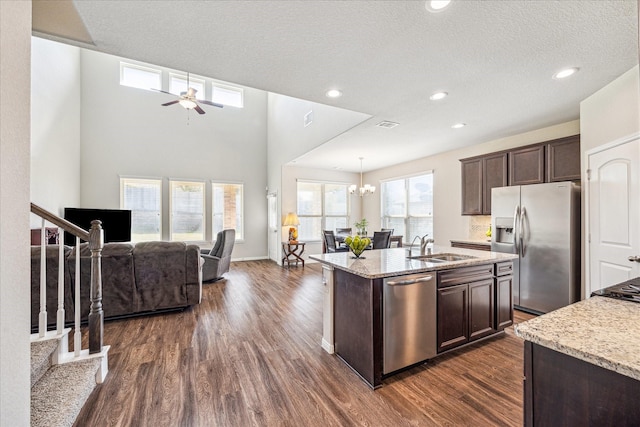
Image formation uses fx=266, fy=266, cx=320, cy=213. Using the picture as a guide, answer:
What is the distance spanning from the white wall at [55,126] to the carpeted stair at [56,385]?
3.20 meters

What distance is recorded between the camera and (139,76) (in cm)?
716

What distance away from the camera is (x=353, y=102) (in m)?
3.20

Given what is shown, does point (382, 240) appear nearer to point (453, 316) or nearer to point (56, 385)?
point (453, 316)

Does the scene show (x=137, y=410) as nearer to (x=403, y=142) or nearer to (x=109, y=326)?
(x=109, y=326)

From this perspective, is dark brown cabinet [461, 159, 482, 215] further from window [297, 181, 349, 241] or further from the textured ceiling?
window [297, 181, 349, 241]

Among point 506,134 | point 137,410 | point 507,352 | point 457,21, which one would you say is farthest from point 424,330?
point 506,134

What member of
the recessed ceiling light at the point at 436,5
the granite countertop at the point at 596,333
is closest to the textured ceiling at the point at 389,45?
the recessed ceiling light at the point at 436,5

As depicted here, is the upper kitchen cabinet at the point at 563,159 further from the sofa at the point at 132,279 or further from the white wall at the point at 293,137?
the sofa at the point at 132,279

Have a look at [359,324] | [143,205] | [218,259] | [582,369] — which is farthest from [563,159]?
[143,205]

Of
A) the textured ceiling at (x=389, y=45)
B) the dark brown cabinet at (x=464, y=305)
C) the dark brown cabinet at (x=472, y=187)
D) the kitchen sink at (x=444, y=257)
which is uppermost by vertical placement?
the textured ceiling at (x=389, y=45)

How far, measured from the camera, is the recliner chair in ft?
17.0

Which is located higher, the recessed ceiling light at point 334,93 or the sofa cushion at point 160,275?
the recessed ceiling light at point 334,93

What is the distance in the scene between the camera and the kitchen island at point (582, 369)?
759mm

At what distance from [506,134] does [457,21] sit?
341 centimetres
